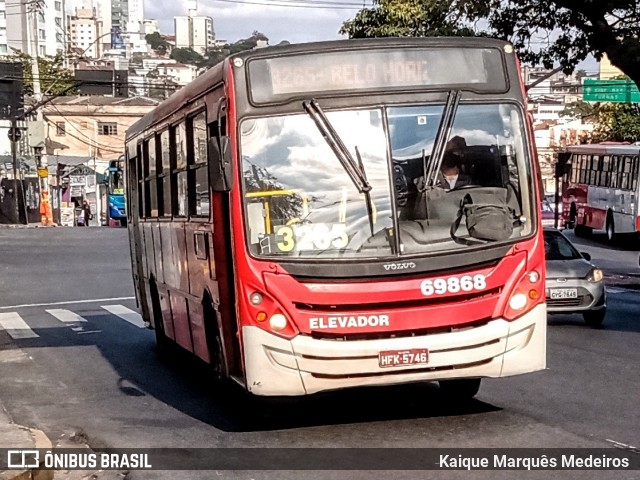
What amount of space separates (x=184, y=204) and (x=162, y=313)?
9.69 ft

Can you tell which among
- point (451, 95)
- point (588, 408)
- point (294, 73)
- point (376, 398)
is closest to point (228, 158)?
point (294, 73)

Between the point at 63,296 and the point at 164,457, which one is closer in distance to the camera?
the point at 164,457

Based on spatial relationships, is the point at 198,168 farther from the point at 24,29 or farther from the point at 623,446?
the point at 24,29

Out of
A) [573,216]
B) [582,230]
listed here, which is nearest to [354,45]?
[582,230]

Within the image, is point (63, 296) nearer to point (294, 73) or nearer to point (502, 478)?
point (294, 73)

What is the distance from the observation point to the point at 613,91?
45.8 metres

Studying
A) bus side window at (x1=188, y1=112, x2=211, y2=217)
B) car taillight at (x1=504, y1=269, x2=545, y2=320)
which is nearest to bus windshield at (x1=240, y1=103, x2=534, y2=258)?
car taillight at (x1=504, y1=269, x2=545, y2=320)

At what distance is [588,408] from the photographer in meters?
10.1

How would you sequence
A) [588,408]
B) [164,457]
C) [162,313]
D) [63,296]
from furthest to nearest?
1. [63,296]
2. [162,313]
3. [588,408]
4. [164,457]

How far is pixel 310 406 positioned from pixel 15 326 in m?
10.3

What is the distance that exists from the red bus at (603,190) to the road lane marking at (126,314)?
1942 centimetres

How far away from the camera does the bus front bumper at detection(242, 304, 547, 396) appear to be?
8.70m

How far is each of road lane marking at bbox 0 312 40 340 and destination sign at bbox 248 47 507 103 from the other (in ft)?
33.0

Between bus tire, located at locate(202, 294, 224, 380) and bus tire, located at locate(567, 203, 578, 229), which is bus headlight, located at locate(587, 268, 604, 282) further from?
bus tire, located at locate(567, 203, 578, 229)
